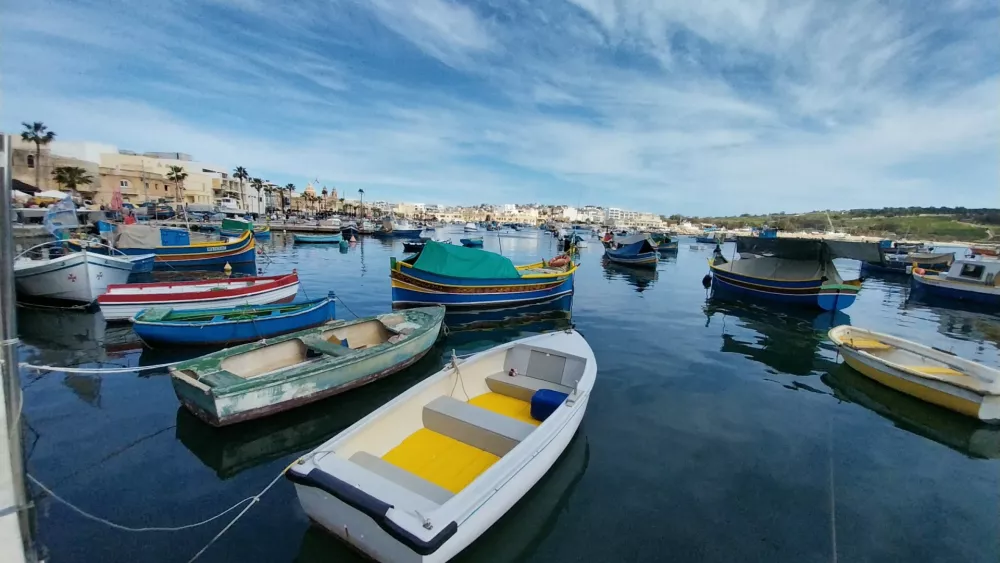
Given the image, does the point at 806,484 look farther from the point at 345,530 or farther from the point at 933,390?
the point at 345,530

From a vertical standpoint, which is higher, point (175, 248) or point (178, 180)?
point (178, 180)

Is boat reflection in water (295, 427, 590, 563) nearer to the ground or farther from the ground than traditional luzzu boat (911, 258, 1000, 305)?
nearer to the ground

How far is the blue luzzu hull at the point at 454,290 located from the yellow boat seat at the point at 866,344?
1297cm

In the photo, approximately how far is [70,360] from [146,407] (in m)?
4.99

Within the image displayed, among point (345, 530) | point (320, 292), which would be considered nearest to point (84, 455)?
point (345, 530)

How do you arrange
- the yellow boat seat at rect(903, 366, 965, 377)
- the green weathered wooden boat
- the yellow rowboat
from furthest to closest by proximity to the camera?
1. the yellow boat seat at rect(903, 366, 965, 377)
2. the yellow rowboat
3. the green weathered wooden boat

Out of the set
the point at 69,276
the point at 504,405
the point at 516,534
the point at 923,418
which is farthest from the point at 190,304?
the point at 923,418

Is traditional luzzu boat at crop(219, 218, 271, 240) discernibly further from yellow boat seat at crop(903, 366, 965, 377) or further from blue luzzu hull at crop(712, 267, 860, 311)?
yellow boat seat at crop(903, 366, 965, 377)

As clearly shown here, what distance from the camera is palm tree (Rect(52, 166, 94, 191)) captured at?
56906 millimetres

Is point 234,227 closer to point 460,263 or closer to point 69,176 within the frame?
point 69,176

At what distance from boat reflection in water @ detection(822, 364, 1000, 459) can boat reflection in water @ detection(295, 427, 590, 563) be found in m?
8.60

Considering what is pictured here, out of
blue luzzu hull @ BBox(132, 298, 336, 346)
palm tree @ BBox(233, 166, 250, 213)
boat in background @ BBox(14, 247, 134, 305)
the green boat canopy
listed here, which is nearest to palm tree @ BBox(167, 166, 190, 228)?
palm tree @ BBox(233, 166, 250, 213)

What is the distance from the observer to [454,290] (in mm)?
19625

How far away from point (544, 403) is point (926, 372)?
1119 centimetres
